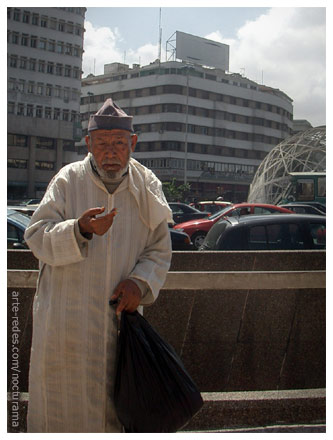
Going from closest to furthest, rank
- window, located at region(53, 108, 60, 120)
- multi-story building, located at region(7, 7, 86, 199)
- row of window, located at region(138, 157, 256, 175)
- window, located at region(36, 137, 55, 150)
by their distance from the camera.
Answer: multi-story building, located at region(7, 7, 86, 199) < window, located at region(53, 108, 60, 120) < window, located at region(36, 137, 55, 150) < row of window, located at region(138, 157, 256, 175)

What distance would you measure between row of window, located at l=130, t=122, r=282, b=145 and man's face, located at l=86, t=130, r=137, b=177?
55285mm

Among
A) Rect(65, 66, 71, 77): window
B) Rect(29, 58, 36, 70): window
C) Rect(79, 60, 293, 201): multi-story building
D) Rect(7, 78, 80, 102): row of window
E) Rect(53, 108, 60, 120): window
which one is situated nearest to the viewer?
Rect(29, 58, 36, 70): window

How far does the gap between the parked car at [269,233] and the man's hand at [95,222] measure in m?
5.50

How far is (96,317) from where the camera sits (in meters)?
2.47

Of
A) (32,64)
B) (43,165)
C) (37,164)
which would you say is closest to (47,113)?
(37,164)

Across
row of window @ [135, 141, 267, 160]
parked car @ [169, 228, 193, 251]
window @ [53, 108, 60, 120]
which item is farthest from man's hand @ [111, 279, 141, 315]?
row of window @ [135, 141, 267, 160]

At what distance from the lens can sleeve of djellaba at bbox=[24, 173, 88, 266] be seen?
2.30m

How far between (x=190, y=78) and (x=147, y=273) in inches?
2513

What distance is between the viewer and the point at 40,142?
164ft

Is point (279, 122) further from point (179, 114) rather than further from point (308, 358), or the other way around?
point (308, 358)

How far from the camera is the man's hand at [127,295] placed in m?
2.39

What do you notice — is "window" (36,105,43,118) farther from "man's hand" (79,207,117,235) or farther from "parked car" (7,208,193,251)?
"man's hand" (79,207,117,235)

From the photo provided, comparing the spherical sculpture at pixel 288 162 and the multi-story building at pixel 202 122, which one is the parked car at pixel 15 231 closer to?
the spherical sculpture at pixel 288 162

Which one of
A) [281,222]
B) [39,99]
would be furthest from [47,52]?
[281,222]
